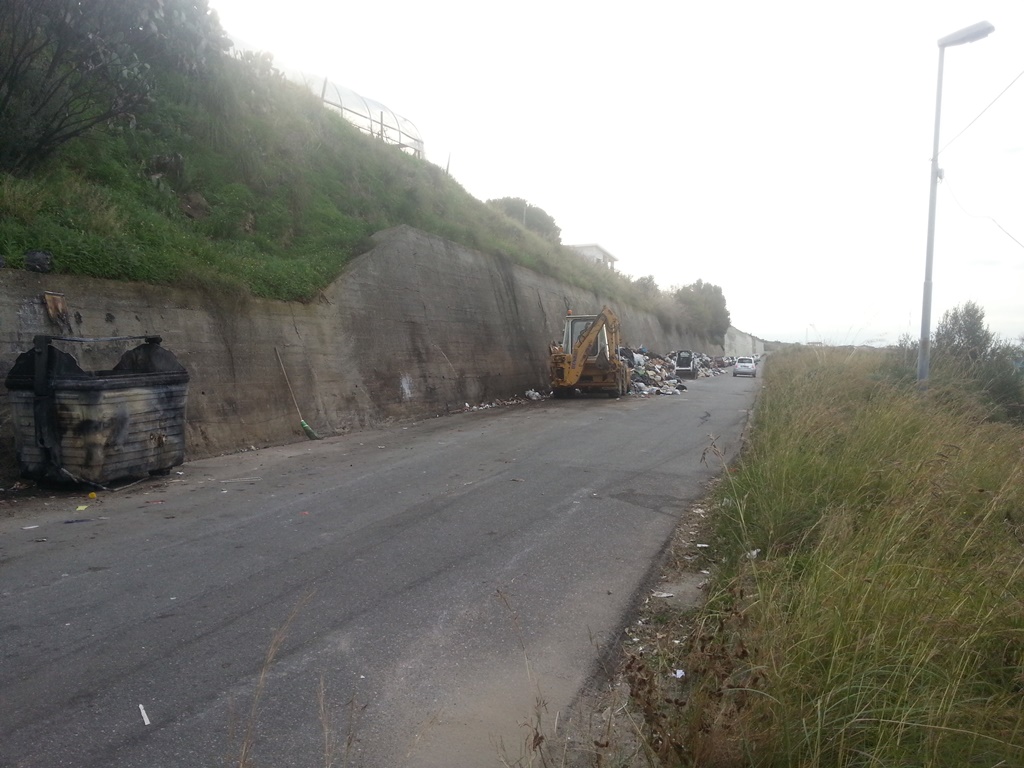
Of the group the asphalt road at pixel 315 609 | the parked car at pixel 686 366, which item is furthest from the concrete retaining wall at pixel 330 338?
the parked car at pixel 686 366

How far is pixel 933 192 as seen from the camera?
15320 millimetres

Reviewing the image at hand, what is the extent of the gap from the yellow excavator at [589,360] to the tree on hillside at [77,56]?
→ 13.8 m

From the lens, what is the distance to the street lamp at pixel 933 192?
1331 centimetres

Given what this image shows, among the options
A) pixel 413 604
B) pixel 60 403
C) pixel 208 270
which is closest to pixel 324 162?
pixel 208 270

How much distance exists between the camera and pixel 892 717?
281cm

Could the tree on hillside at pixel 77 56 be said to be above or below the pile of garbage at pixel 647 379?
above

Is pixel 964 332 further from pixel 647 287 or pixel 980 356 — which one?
pixel 647 287

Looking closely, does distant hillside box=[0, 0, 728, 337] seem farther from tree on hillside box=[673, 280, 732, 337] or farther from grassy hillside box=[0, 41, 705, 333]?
tree on hillside box=[673, 280, 732, 337]

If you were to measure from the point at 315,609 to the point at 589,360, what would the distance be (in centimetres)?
1948

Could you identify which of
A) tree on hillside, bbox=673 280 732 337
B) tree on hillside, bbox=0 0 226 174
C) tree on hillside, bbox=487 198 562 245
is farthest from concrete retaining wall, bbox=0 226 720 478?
tree on hillside, bbox=673 280 732 337

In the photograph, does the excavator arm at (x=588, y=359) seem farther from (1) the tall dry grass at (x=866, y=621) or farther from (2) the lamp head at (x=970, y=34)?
(1) the tall dry grass at (x=866, y=621)

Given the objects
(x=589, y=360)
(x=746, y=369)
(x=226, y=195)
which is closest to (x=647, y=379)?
(x=589, y=360)

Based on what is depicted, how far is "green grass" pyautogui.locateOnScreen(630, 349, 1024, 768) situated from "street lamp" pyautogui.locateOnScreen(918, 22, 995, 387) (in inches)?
324

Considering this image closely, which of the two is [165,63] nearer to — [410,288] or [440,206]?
[410,288]
